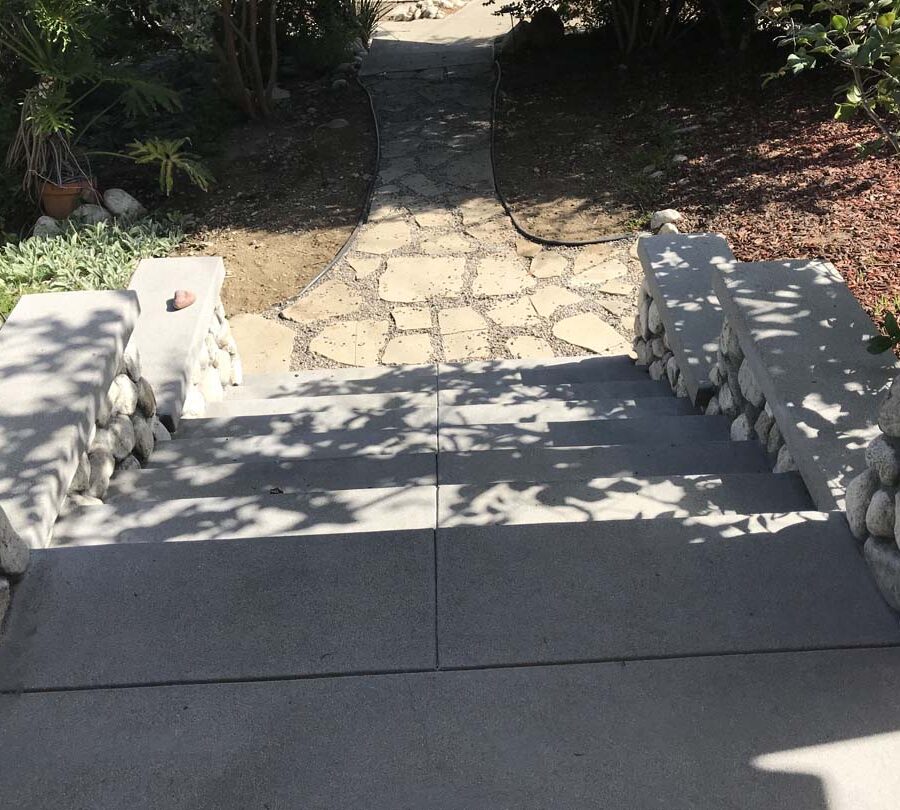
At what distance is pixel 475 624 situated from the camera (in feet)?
6.92

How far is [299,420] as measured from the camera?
3.88 meters

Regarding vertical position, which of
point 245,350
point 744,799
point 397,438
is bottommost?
point 245,350

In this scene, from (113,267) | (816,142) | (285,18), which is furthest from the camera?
(285,18)

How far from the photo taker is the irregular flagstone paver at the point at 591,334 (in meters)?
5.25

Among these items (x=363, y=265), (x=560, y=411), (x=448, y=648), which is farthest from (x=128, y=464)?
(x=363, y=265)

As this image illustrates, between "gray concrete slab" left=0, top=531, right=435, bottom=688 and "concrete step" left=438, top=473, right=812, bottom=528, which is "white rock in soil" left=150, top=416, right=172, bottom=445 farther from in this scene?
"concrete step" left=438, top=473, right=812, bottom=528

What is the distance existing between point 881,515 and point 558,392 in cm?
233

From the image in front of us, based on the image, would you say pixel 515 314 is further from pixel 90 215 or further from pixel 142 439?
pixel 90 215

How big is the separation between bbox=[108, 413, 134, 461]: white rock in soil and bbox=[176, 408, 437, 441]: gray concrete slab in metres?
0.45

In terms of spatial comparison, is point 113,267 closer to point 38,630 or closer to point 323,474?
point 323,474

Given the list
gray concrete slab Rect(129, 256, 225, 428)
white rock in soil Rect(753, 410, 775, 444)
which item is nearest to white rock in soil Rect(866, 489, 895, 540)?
white rock in soil Rect(753, 410, 775, 444)

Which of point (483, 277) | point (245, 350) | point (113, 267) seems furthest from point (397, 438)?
point (113, 267)

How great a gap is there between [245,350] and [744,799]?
4.25m

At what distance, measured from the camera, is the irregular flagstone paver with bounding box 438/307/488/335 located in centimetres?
548
